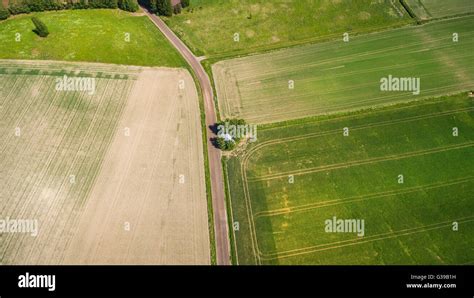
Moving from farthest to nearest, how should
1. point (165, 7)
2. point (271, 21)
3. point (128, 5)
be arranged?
1. point (128, 5)
2. point (271, 21)
3. point (165, 7)

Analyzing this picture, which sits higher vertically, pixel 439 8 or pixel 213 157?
pixel 439 8

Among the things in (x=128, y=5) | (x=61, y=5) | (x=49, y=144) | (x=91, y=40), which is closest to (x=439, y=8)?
(x=128, y=5)

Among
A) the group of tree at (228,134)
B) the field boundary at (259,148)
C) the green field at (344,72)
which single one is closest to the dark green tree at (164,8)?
the green field at (344,72)

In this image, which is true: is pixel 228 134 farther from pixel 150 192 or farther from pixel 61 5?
pixel 61 5

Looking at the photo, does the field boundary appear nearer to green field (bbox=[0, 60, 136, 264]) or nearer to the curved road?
the curved road

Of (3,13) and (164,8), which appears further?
(164,8)

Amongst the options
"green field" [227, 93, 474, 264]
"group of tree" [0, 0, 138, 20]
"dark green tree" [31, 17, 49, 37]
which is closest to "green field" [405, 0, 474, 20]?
"green field" [227, 93, 474, 264]

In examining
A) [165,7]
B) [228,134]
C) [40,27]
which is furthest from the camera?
[165,7]
